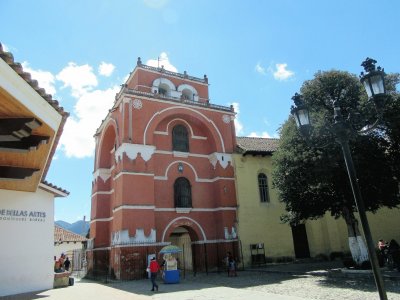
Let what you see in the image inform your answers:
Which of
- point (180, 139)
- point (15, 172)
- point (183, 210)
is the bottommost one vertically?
point (15, 172)

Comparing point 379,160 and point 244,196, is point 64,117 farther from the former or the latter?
point 244,196

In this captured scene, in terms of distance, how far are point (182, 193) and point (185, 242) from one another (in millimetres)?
4855

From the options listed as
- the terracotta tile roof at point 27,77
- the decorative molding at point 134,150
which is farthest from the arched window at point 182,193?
the terracotta tile roof at point 27,77

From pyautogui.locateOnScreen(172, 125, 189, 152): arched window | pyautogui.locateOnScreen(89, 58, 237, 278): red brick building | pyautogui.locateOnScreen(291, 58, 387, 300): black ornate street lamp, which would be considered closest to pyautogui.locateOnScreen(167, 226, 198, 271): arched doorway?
pyautogui.locateOnScreen(89, 58, 237, 278): red brick building

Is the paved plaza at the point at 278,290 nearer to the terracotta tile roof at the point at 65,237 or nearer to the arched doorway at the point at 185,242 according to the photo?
the arched doorway at the point at 185,242

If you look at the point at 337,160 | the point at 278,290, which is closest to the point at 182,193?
the point at 337,160

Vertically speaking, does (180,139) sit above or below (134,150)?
above

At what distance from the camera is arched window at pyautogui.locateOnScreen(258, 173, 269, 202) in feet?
83.9

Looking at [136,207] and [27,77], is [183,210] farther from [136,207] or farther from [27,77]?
[27,77]

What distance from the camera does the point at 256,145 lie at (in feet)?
91.5

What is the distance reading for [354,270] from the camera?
619 inches

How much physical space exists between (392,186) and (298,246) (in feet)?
34.8

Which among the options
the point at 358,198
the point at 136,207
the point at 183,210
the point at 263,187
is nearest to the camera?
the point at 358,198

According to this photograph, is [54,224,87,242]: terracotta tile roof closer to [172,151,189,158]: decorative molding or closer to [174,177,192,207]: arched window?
[174,177,192,207]: arched window
